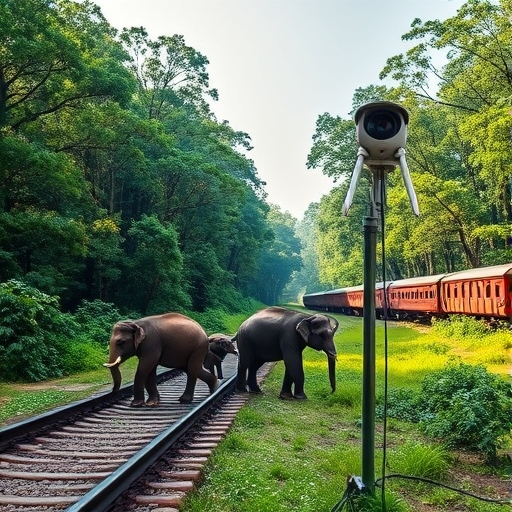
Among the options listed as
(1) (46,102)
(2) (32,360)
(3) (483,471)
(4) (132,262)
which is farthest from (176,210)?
(3) (483,471)

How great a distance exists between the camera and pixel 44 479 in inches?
160

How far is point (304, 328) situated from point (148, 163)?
1926 cm

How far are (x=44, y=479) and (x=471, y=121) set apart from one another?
21.3 metres

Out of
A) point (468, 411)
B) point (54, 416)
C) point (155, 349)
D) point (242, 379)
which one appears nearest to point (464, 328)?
point (242, 379)

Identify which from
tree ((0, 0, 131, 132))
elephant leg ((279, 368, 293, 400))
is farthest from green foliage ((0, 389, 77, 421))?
tree ((0, 0, 131, 132))

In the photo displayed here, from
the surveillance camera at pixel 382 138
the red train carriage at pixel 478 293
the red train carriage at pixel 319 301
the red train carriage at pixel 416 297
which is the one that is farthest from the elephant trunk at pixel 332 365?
the red train carriage at pixel 319 301

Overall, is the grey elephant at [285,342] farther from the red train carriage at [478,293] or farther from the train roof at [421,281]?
the train roof at [421,281]

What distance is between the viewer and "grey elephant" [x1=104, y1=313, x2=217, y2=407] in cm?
729

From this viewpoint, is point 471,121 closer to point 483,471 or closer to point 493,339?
point 493,339

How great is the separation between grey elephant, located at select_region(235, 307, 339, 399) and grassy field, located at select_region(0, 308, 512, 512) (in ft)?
1.42

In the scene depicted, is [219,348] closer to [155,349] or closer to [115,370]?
[155,349]

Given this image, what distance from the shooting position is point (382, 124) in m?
3.33

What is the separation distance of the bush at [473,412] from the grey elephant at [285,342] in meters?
1.97

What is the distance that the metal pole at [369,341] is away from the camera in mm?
3266
